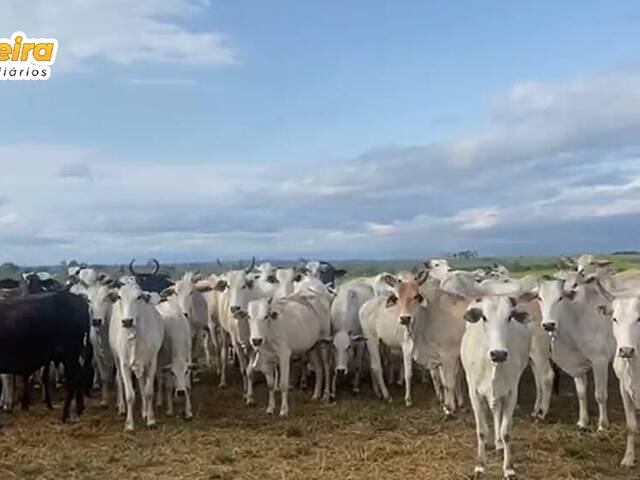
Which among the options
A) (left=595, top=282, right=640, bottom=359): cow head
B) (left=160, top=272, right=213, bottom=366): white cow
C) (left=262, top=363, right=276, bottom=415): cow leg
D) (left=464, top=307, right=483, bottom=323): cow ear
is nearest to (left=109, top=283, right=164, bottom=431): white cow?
(left=262, top=363, right=276, bottom=415): cow leg

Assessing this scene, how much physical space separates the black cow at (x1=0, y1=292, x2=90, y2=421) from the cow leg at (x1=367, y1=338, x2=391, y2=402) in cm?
480

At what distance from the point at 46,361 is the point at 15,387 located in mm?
2404

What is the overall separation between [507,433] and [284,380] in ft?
16.6

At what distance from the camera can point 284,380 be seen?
13.6m

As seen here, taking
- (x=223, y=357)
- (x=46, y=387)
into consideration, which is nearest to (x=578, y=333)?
(x=223, y=357)

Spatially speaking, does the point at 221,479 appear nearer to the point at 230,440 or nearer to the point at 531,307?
the point at 230,440

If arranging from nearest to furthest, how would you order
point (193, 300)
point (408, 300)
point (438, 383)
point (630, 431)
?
point (630, 431)
point (408, 300)
point (438, 383)
point (193, 300)

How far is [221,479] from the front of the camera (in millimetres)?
9906

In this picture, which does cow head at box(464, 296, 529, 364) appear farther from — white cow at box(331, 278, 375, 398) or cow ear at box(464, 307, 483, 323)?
white cow at box(331, 278, 375, 398)

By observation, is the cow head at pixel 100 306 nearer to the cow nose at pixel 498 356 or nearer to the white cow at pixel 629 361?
the cow nose at pixel 498 356

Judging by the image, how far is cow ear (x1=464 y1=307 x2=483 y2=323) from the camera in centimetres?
941

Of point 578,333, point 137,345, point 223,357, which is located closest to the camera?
point 578,333

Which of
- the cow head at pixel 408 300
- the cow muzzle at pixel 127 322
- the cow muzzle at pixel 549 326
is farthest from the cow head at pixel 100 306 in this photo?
the cow muzzle at pixel 549 326

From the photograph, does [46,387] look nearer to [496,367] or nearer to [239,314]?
[239,314]
